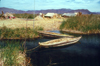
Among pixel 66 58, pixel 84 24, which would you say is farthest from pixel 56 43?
pixel 84 24

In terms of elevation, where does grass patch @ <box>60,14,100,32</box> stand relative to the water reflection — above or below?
above

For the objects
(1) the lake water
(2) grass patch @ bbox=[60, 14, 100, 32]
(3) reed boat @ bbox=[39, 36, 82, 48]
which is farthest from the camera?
(2) grass patch @ bbox=[60, 14, 100, 32]

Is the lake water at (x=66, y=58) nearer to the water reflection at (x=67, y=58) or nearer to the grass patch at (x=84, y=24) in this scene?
the water reflection at (x=67, y=58)

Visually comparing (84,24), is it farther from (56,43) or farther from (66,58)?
(66,58)

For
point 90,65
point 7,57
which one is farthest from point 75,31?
point 7,57

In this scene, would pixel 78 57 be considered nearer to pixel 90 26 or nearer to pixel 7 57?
pixel 7 57

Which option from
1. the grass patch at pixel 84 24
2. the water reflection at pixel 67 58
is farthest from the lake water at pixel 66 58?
the grass patch at pixel 84 24

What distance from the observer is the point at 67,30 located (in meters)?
19.2

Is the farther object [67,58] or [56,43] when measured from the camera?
[56,43]

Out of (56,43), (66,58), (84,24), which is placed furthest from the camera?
(84,24)

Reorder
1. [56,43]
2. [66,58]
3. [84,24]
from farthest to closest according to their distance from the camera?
1. [84,24]
2. [56,43]
3. [66,58]

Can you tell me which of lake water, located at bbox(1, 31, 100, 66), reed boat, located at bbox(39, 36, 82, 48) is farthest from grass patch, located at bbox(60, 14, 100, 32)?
lake water, located at bbox(1, 31, 100, 66)

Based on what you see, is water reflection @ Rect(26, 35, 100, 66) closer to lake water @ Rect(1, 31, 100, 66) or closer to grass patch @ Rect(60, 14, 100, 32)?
lake water @ Rect(1, 31, 100, 66)

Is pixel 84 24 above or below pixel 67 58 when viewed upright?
above
